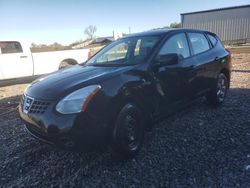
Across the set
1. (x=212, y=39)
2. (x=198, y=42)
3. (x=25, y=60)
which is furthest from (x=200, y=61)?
(x=25, y=60)

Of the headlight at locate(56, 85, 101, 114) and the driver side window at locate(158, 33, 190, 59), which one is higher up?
the driver side window at locate(158, 33, 190, 59)

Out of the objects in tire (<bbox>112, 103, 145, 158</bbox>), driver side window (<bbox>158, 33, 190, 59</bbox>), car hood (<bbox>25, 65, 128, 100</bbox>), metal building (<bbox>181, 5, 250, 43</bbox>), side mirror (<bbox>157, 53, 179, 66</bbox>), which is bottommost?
tire (<bbox>112, 103, 145, 158</bbox>)

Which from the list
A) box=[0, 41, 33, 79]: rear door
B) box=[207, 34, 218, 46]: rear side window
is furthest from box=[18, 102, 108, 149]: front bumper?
box=[0, 41, 33, 79]: rear door

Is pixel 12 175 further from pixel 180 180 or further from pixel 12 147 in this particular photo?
pixel 180 180

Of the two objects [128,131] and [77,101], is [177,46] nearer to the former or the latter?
[128,131]

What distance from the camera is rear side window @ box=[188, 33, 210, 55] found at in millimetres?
5321

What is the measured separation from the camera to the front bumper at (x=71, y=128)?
3.25 m

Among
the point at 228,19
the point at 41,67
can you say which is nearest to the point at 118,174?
the point at 41,67

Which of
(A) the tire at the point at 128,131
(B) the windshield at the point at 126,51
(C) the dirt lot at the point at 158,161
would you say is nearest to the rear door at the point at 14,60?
(C) the dirt lot at the point at 158,161

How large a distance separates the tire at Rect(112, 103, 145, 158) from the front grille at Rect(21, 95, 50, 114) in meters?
0.90

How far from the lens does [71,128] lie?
3240mm

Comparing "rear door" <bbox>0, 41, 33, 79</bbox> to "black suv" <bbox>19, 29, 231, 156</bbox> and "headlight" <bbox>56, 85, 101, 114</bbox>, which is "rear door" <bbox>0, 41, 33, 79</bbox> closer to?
"black suv" <bbox>19, 29, 231, 156</bbox>

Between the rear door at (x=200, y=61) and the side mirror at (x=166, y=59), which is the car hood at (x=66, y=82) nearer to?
the side mirror at (x=166, y=59)

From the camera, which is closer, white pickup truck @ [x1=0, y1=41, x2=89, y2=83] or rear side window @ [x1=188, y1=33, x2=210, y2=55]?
rear side window @ [x1=188, y1=33, x2=210, y2=55]
